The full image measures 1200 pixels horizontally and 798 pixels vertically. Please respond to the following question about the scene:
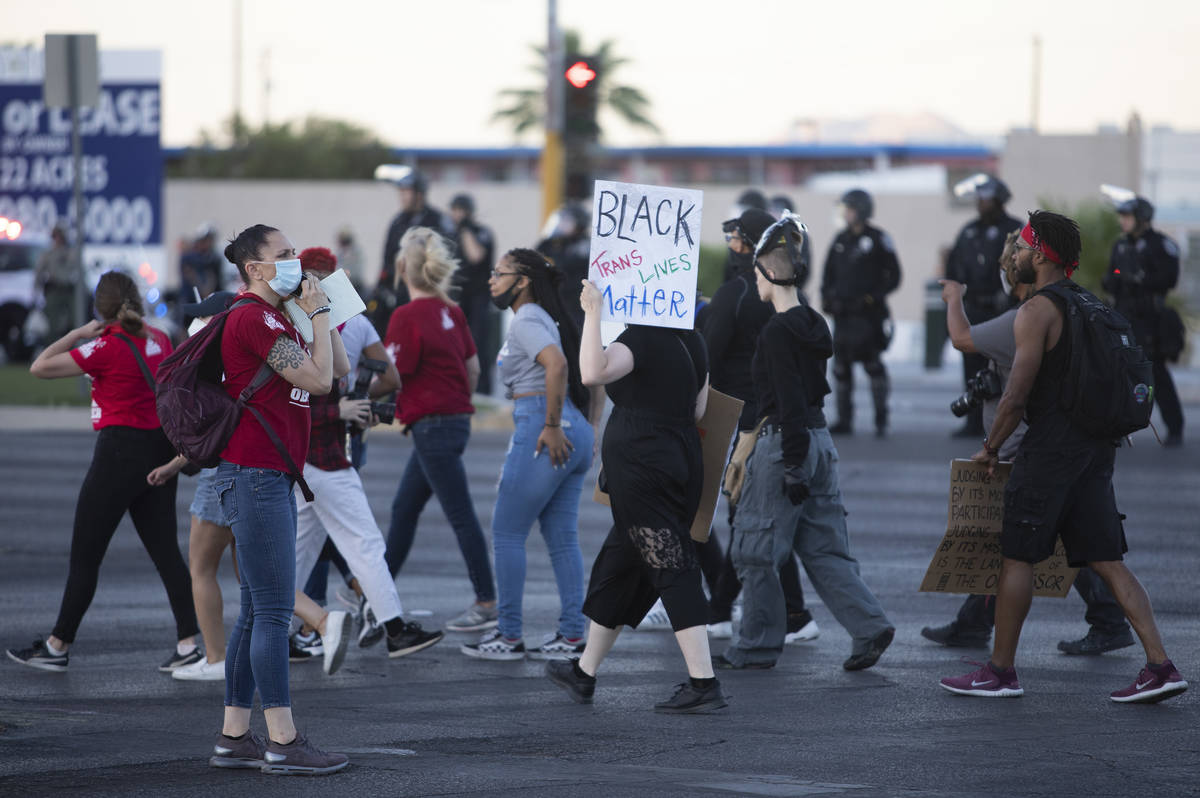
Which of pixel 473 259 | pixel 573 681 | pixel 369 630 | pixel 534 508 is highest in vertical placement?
pixel 473 259

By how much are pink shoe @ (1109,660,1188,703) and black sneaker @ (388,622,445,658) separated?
3077mm

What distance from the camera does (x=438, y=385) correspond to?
8.59 metres

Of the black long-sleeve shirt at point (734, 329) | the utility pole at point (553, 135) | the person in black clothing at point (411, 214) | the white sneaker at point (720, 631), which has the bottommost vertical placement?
the white sneaker at point (720, 631)

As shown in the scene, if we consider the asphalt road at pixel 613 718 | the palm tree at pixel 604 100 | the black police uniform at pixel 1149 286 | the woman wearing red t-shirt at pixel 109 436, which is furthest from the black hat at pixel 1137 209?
the palm tree at pixel 604 100

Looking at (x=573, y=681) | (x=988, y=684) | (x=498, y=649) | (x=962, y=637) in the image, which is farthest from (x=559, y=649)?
(x=988, y=684)

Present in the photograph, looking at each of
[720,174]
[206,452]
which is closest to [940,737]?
[206,452]

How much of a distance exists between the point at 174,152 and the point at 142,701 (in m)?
67.6

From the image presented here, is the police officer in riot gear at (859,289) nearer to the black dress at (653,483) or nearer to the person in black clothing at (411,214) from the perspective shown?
the person in black clothing at (411,214)

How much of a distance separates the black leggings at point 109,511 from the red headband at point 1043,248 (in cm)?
398

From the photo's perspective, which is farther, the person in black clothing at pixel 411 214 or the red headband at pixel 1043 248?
the person in black clothing at pixel 411 214

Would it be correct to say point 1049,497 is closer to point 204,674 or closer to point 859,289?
point 204,674

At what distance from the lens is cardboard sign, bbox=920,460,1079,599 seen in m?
7.29

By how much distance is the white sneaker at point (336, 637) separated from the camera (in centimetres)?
677

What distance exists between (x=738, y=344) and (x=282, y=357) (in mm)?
3218
